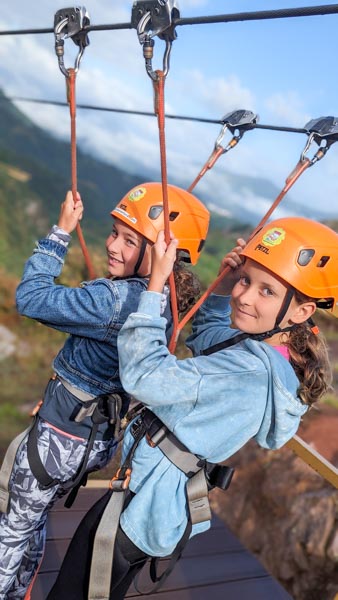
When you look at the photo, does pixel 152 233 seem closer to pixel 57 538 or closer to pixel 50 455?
pixel 50 455

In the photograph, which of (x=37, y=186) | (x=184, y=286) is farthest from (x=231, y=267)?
(x=37, y=186)

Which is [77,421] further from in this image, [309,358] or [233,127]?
[233,127]

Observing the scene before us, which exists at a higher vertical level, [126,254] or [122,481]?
[126,254]

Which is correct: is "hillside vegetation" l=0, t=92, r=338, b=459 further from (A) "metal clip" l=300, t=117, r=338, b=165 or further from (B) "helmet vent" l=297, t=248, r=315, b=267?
(B) "helmet vent" l=297, t=248, r=315, b=267

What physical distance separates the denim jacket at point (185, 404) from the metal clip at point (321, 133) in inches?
25.9

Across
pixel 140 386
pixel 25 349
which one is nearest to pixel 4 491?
pixel 140 386

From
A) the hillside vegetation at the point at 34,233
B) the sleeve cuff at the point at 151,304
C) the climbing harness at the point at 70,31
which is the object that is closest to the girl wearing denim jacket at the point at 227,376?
the sleeve cuff at the point at 151,304

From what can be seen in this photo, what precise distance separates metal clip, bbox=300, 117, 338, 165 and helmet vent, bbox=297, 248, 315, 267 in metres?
0.35

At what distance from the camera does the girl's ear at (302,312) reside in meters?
1.62

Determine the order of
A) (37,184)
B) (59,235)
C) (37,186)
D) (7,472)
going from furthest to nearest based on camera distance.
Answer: (37,184)
(37,186)
(7,472)
(59,235)

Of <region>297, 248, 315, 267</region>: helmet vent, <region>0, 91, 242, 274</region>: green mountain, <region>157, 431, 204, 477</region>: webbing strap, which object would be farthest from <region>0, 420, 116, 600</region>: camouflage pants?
<region>0, 91, 242, 274</region>: green mountain

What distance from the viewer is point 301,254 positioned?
159 centimetres

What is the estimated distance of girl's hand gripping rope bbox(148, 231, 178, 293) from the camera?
57.1 inches

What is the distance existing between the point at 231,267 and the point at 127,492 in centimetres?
74
